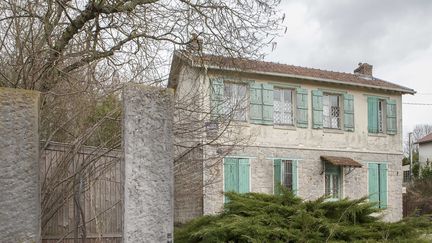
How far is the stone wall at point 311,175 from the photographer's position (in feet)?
60.3

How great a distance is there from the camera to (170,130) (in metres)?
4.07

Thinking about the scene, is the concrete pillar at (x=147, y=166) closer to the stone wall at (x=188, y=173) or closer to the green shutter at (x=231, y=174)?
the stone wall at (x=188, y=173)

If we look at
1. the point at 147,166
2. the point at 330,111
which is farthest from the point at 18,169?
the point at 330,111

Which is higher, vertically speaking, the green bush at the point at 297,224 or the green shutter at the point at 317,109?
the green shutter at the point at 317,109

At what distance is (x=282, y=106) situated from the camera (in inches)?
780

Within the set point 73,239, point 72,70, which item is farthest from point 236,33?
point 73,239

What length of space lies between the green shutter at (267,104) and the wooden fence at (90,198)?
12717 millimetres

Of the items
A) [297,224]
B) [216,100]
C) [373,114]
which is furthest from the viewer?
[373,114]

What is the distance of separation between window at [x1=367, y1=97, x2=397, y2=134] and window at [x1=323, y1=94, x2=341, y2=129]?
58.9 inches

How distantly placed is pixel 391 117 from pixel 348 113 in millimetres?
2418

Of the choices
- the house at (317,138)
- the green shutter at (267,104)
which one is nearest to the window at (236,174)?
the house at (317,138)

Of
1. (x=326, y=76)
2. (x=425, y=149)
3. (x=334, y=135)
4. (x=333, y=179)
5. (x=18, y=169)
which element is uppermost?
(x=326, y=76)

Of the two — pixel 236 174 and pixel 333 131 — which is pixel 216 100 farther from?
pixel 333 131

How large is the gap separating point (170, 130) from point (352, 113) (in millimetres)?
18065
